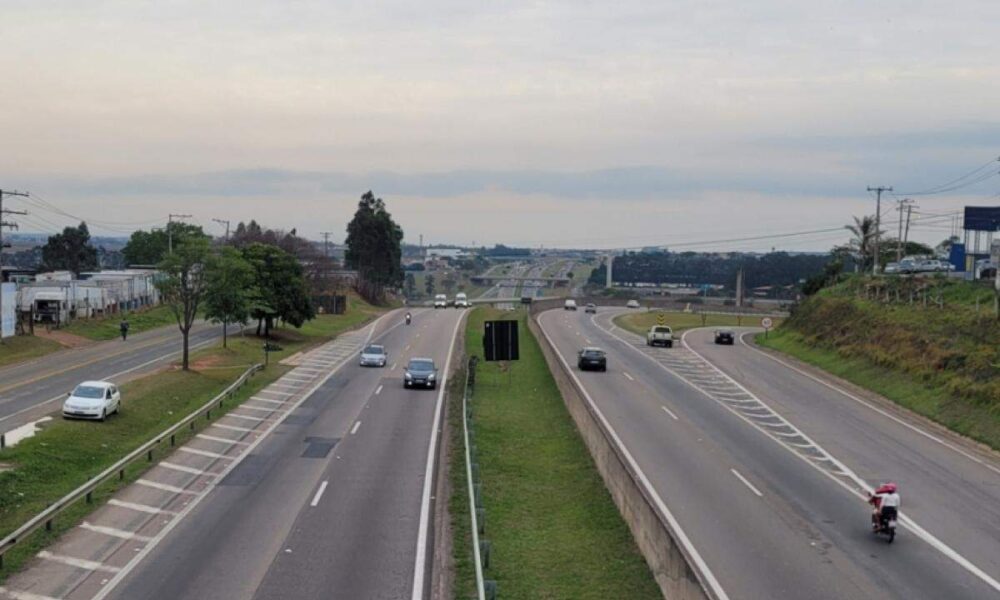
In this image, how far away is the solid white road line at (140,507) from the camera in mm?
22453

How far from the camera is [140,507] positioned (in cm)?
2286

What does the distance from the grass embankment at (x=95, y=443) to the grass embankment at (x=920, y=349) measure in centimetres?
2570

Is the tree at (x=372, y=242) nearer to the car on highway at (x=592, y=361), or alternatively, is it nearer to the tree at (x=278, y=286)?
the tree at (x=278, y=286)

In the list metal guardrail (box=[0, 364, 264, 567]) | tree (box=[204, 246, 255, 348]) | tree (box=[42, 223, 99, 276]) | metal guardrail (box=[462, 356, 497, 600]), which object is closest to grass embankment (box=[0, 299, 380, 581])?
metal guardrail (box=[0, 364, 264, 567])

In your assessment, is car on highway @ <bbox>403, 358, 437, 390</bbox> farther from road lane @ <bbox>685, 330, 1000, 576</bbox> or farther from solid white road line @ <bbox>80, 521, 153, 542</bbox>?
solid white road line @ <bbox>80, 521, 153, 542</bbox>

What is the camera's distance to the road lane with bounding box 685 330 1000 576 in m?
22.6

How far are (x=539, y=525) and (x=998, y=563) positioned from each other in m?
9.01

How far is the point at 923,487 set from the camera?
26.6 m

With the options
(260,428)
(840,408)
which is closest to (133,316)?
(260,428)

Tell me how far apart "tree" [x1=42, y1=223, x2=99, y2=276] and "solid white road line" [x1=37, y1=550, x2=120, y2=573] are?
143 meters

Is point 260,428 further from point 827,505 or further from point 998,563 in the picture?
point 998,563

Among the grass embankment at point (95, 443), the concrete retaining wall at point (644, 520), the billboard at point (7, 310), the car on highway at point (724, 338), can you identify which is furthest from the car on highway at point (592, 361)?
the billboard at point (7, 310)

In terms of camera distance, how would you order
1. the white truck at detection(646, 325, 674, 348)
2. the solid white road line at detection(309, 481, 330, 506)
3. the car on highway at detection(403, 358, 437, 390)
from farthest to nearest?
the white truck at detection(646, 325, 674, 348), the car on highway at detection(403, 358, 437, 390), the solid white road line at detection(309, 481, 330, 506)

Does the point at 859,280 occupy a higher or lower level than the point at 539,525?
higher
